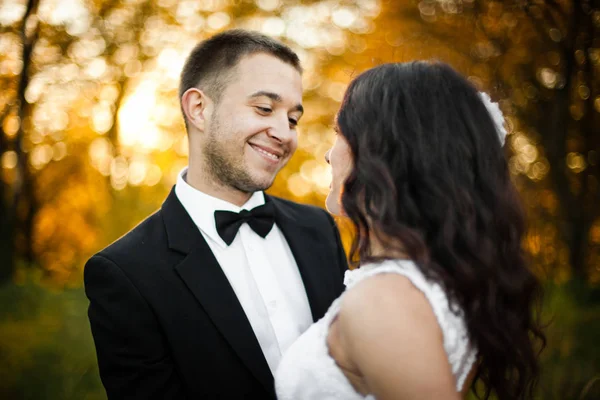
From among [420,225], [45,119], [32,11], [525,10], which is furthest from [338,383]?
[45,119]

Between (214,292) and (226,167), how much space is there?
29.5 inches

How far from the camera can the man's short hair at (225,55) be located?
2701 millimetres

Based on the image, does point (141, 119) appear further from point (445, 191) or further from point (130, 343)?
point (445, 191)

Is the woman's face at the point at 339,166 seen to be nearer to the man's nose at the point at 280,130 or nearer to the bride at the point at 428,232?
the bride at the point at 428,232

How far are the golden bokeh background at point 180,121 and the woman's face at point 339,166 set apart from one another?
586mm

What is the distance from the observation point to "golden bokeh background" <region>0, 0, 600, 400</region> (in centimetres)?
455

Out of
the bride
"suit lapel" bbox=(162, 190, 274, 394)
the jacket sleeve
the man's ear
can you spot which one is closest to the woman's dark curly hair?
the bride

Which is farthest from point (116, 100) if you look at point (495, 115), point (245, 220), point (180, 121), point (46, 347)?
point (495, 115)

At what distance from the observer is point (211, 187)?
8.61ft

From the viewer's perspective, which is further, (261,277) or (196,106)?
(196,106)

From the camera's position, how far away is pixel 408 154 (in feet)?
5.31

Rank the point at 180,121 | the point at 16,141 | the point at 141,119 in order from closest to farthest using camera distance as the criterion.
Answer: the point at 16,141, the point at 141,119, the point at 180,121

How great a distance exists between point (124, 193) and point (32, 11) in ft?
12.4

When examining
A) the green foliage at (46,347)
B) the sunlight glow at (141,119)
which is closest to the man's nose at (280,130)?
the green foliage at (46,347)
